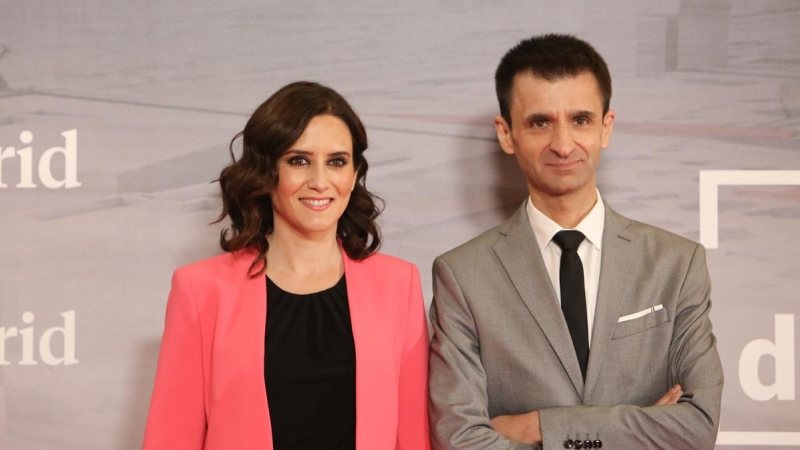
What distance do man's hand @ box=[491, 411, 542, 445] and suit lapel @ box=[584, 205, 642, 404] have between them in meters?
0.16

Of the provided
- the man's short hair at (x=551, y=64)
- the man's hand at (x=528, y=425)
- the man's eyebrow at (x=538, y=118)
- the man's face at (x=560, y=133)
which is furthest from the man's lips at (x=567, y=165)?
the man's hand at (x=528, y=425)

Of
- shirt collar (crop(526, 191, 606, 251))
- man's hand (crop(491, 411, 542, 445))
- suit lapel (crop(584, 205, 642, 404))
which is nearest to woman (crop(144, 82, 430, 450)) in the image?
man's hand (crop(491, 411, 542, 445))

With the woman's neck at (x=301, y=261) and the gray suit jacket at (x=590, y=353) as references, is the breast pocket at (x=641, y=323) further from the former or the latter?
the woman's neck at (x=301, y=261)

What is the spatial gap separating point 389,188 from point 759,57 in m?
1.43

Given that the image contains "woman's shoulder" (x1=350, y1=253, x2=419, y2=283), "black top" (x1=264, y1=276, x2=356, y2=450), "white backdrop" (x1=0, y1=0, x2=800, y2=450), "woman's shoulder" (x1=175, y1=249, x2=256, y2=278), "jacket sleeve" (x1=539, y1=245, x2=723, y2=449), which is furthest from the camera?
"white backdrop" (x1=0, y1=0, x2=800, y2=450)

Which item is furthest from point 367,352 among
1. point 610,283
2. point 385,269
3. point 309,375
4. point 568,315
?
point 610,283

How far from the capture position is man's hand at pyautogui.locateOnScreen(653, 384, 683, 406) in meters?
2.29

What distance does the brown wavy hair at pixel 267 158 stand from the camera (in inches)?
94.9

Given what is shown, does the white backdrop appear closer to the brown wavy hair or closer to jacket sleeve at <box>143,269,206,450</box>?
the brown wavy hair

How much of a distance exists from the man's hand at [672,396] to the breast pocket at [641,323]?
0.18 m

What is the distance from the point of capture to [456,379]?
2.36m

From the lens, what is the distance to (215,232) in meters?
3.17

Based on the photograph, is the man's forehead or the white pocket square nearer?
the white pocket square

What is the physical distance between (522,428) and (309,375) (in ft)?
1.93
